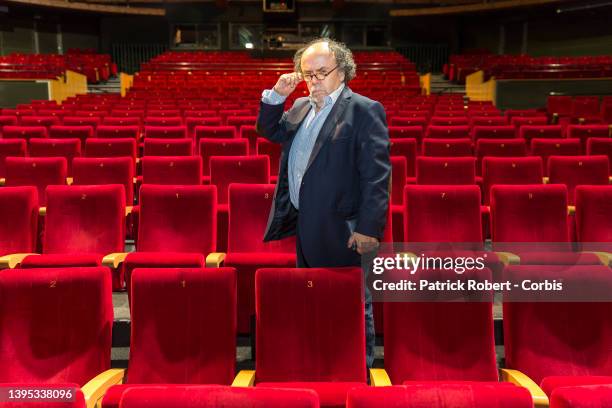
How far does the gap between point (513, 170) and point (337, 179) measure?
3.93 feet

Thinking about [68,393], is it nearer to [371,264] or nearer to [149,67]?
[371,264]

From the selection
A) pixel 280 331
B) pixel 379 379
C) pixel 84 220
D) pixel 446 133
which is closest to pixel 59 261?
pixel 84 220

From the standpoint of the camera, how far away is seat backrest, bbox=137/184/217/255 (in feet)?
5.33

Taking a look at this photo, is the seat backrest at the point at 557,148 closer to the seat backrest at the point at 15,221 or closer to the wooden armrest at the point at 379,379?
the wooden armrest at the point at 379,379

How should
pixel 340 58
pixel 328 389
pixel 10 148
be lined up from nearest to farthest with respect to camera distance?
pixel 328 389
pixel 340 58
pixel 10 148

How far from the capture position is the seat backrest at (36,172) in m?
1.99

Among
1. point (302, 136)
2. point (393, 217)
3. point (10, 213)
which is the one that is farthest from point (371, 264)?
point (10, 213)

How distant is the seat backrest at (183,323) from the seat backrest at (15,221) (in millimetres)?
723

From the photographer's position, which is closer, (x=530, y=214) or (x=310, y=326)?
(x=310, y=326)

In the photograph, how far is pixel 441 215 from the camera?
1.63m

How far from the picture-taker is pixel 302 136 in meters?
1.08

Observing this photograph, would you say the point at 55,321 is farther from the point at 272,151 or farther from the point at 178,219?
the point at 272,151

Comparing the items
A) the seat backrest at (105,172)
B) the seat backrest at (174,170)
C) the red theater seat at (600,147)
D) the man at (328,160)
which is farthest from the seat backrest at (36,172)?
the red theater seat at (600,147)

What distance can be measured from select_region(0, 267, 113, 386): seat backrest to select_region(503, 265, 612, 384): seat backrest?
0.81 m
